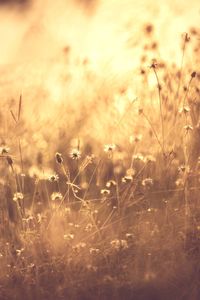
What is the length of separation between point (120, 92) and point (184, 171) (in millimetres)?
728

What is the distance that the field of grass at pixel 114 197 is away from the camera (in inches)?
83.0

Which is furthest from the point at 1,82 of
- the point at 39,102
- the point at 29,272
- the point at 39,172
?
the point at 29,272

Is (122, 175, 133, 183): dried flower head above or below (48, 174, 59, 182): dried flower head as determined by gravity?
above

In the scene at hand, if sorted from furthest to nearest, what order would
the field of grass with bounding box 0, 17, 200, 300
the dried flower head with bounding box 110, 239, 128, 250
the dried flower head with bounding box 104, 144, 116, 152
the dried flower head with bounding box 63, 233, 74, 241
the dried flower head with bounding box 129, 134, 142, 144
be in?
the dried flower head with bounding box 129, 134, 142, 144 < the dried flower head with bounding box 104, 144, 116, 152 < the dried flower head with bounding box 63, 233, 74, 241 < the dried flower head with bounding box 110, 239, 128, 250 < the field of grass with bounding box 0, 17, 200, 300

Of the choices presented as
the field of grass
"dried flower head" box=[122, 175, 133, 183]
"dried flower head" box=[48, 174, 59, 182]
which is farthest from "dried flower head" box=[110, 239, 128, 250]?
"dried flower head" box=[48, 174, 59, 182]

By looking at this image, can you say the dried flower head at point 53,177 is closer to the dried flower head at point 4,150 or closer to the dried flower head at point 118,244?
the dried flower head at point 4,150

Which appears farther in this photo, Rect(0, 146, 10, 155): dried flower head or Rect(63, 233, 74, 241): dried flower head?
Rect(0, 146, 10, 155): dried flower head

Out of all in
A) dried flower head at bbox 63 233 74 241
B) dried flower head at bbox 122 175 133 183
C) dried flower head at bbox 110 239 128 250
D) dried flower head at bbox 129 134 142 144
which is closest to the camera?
dried flower head at bbox 110 239 128 250

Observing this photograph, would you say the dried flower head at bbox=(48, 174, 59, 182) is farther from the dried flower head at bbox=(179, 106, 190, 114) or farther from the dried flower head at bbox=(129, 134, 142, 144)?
the dried flower head at bbox=(179, 106, 190, 114)

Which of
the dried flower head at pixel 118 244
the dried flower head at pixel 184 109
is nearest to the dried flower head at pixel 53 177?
the dried flower head at pixel 118 244

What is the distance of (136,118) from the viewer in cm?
299

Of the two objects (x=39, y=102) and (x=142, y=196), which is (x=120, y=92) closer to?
(x=39, y=102)

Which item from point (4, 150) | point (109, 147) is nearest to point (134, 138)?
point (109, 147)

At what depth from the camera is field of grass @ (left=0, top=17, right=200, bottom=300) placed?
2109mm
